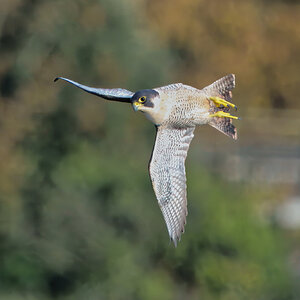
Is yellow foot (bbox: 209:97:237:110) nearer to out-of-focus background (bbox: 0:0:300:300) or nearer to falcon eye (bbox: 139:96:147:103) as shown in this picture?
falcon eye (bbox: 139:96:147:103)

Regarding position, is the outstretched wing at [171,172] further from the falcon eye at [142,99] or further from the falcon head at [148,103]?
the falcon eye at [142,99]

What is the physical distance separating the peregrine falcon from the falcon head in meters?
0.01

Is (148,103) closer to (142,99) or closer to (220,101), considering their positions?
(142,99)

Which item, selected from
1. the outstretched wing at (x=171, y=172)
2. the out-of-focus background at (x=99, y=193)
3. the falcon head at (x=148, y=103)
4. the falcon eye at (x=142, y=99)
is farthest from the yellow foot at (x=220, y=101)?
the out-of-focus background at (x=99, y=193)

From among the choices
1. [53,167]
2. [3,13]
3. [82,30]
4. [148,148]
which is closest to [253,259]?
[148,148]

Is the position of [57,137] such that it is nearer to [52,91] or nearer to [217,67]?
[52,91]

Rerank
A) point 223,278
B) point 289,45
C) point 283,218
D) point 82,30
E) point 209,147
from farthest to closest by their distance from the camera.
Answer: point 289,45
point 209,147
point 283,218
point 82,30
point 223,278

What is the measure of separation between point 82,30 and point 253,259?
4582 millimetres

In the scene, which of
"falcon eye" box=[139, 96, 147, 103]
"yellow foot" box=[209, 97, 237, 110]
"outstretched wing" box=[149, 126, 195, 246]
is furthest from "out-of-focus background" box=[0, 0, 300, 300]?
"falcon eye" box=[139, 96, 147, 103]

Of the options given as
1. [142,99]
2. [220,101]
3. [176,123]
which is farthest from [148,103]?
[220,101]

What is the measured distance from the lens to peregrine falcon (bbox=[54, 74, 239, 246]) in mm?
7598

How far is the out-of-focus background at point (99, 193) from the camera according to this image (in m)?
16.0

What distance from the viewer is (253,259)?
16.7m

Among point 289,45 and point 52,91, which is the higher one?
point 289,45
